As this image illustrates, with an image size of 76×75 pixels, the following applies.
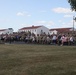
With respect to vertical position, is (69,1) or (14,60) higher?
(69,1)

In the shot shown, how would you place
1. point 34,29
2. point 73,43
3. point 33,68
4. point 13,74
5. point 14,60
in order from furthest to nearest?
Answer: point 34,29, point 73,43, point 14,60, point 33,68, point 13,74

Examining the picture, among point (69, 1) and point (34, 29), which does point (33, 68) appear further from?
point (34, 29)

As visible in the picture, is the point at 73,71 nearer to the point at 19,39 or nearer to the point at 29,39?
the point at 29,39

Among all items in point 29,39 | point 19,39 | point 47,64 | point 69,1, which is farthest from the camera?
point 19,39

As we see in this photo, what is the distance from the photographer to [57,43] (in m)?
37.7

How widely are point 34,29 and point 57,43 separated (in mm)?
87204

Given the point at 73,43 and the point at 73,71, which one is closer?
the point at 73,71

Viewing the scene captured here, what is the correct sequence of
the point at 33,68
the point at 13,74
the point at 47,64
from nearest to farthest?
1. the point at 13,74
2. the point at 33,68
3. the point at 47,64

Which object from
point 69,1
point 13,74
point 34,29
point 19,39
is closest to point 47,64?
point 13,74

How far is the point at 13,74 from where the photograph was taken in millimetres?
12578

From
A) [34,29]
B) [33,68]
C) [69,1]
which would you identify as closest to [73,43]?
[69,1]

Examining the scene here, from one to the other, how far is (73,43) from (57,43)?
1.95 metres

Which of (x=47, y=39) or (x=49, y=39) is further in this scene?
(x=47, y=39)

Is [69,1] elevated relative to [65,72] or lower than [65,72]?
elevated
